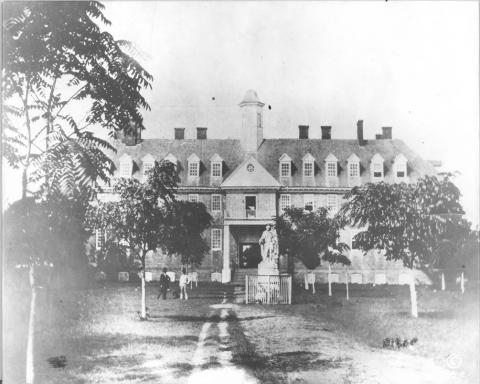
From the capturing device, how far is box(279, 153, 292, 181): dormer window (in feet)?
16.9

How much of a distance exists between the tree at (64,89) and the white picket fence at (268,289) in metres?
1.97

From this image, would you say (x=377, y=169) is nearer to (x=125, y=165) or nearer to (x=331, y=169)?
(x=331, y=169)

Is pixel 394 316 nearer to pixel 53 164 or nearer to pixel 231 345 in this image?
pixel 231 345

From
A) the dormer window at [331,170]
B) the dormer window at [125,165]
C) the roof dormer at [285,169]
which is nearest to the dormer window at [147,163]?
the dormer window at [125,165]

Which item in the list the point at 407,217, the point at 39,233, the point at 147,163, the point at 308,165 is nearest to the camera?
the point at 39,233

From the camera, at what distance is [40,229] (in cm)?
436

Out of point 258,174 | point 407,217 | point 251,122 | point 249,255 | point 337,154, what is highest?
point 251,122

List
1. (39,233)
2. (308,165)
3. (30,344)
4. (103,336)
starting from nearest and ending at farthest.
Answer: (39,233)
(30,344)
(103,336)
(308,165)

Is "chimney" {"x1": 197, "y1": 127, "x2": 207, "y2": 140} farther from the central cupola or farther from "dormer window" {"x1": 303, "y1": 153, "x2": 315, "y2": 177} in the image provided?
"dormer window" {"x1": 303, "y1": 153, "x2": 315, "y2": 177}

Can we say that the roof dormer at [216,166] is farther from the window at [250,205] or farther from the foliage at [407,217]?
the foliage at [407,217]

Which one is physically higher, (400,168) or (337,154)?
(337,154)

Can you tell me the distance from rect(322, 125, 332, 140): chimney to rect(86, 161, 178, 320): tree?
171 cm

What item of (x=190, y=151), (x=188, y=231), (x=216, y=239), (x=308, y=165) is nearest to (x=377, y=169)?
(x=308, y=165)

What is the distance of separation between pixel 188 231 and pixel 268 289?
3.55 ft
